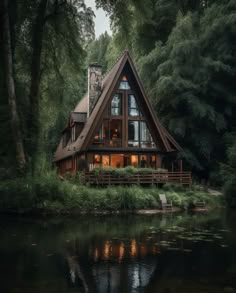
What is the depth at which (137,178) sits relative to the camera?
24594 mm

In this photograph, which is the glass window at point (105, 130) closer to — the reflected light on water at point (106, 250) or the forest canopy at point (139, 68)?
the forest canopy at point (139, 68)

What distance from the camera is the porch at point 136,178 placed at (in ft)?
77.9

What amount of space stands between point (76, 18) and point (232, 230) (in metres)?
16.8

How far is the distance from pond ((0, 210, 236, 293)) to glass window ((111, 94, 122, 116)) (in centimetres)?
1625

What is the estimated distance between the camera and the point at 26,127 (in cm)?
2045

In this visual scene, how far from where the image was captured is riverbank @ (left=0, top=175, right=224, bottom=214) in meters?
17.9

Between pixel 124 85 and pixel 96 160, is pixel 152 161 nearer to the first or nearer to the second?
pixel 96 160

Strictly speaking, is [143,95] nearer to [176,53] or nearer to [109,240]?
[176,53]

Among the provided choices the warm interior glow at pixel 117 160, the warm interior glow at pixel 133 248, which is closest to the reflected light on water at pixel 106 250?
the warm interior glow at pixel 133 248

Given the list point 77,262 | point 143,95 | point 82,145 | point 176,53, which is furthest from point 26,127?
point 176,53

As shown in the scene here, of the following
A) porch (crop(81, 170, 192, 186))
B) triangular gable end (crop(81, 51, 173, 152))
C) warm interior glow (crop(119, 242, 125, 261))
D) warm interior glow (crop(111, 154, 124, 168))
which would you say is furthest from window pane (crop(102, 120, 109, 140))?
warm interior glow (crop(119, 242, 125, 261))

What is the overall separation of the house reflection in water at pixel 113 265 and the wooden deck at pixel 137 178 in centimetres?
1320

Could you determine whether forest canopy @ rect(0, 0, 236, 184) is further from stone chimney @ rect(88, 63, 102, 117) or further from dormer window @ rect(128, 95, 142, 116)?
dormer window @ rect(128, 95, 142, 116)

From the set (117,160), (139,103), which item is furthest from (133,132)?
(117,160)
